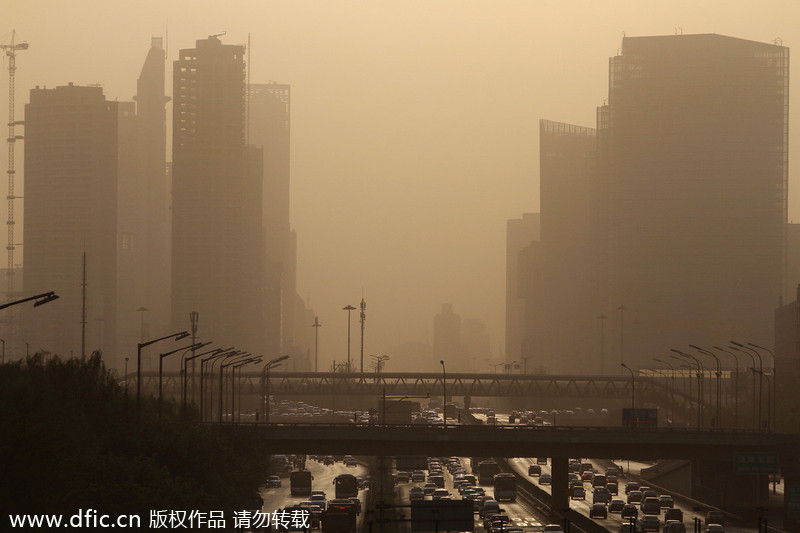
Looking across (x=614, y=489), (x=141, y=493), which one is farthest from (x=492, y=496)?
(x=141, y=493)

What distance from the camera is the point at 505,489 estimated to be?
140250mm

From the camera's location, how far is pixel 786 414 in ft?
600

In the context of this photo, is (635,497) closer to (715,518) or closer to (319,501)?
(715,518)

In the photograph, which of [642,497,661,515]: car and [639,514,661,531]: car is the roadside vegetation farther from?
[642,497,661,515]: car

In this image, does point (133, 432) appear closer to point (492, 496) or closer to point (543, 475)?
point (492, 496)

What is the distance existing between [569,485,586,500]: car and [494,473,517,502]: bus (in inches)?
249

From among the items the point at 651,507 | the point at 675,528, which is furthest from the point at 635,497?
the point at 675,528

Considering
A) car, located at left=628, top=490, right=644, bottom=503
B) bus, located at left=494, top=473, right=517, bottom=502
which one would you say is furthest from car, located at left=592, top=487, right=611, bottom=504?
bus, located at left=494, top=473, right=517, bottom=502

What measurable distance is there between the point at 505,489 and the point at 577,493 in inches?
420

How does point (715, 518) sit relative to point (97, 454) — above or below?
below

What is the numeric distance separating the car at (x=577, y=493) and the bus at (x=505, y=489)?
6336 millimetres

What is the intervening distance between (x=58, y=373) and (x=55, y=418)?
1160 inches

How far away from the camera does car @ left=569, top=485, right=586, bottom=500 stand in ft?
475

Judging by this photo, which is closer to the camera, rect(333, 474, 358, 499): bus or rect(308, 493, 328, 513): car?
rect(308, 493, 328, 513): car
